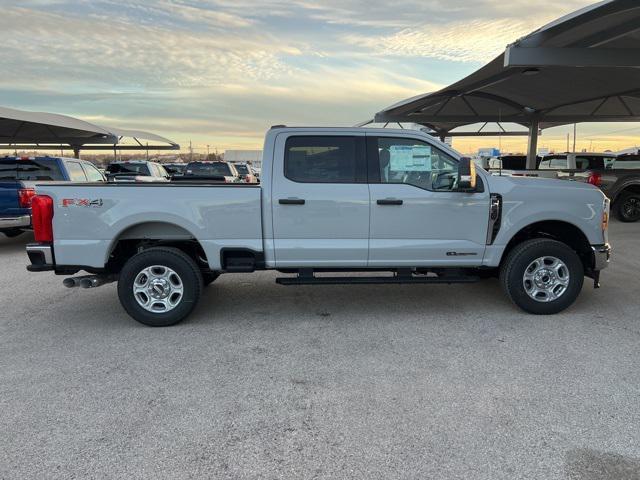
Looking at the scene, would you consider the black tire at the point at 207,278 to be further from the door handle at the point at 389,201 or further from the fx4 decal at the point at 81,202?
the door handle at the point at 389,201

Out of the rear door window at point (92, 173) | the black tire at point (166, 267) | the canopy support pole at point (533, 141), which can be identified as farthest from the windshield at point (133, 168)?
the canopy support pole at point (533, 141)

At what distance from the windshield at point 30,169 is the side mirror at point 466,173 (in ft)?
27.1

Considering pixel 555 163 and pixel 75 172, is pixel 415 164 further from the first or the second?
pixel 555 163

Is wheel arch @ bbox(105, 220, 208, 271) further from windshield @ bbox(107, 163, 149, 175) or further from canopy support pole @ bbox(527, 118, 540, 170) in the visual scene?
canopy support pole @ bbox(527, 118, 540, 170)

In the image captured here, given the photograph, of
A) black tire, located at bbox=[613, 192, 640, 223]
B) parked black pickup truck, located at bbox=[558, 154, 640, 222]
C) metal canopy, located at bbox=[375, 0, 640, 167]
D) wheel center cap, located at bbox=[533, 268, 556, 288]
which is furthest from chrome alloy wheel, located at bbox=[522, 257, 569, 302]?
black tire, located at bbox=[613, 192, 640, 223]

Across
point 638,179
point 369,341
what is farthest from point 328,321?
point 638,179

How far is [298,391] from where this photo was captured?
3709 millimetres

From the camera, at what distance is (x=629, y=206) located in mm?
13633

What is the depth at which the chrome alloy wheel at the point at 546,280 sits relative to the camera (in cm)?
539

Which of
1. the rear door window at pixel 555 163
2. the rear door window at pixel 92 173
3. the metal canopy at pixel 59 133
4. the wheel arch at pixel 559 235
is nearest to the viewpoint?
the wheel arch at pixel 559 235

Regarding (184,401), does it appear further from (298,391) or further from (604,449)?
(604,449)

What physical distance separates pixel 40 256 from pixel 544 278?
5468 mm

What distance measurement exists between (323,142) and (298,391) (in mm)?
2743

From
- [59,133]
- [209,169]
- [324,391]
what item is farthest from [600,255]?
[59,133]
